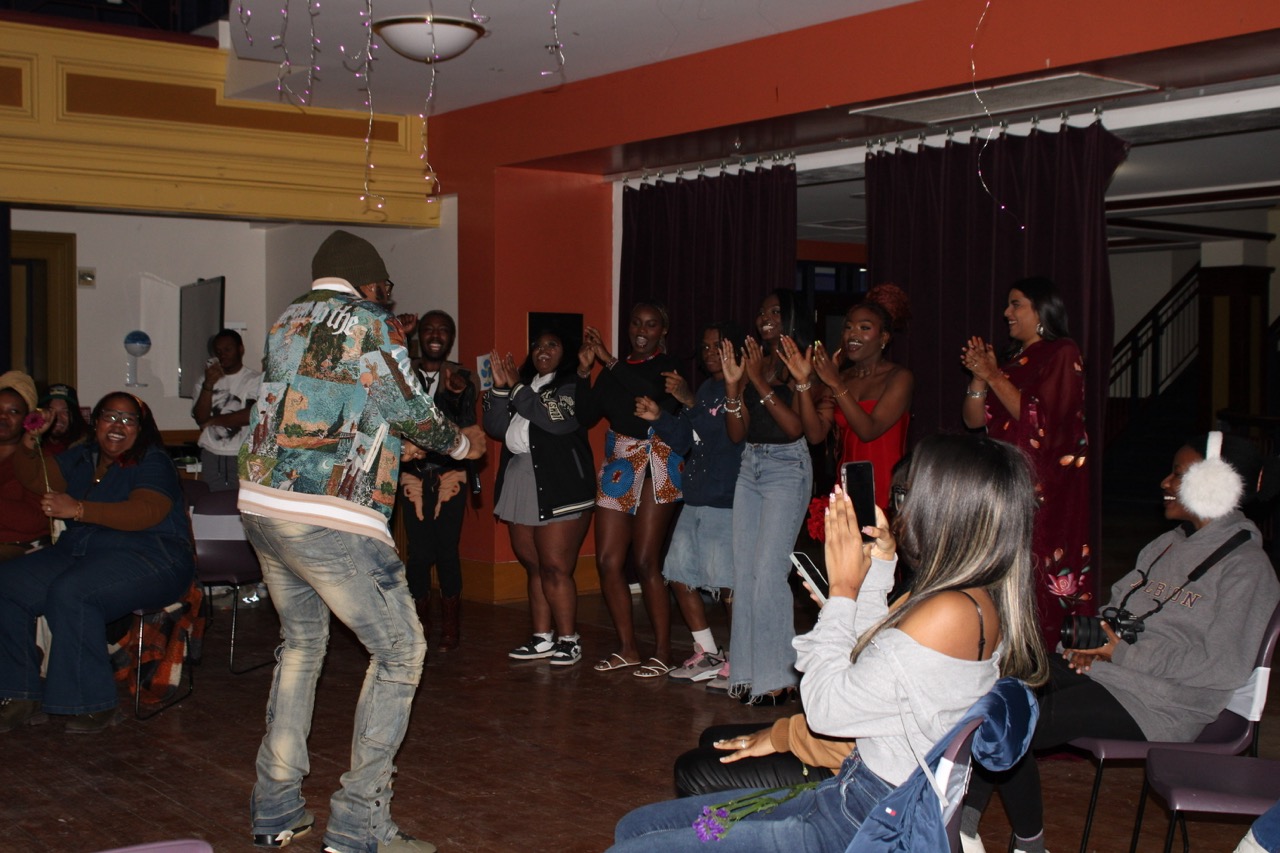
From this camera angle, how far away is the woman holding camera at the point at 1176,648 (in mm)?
3227

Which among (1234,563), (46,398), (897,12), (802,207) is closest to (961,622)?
(1234,563)

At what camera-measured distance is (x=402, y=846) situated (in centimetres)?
346

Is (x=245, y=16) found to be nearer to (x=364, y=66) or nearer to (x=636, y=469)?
(x=364, y=66)

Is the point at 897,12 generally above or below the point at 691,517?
above

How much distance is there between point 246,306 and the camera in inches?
383

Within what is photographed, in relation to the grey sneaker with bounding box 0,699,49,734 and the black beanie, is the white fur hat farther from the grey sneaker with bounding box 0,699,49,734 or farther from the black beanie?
the grey sneaker with bounding box 0,699,49,734

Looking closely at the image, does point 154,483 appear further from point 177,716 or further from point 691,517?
point 691,517

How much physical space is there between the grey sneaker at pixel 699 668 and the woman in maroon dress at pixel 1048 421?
150 cm

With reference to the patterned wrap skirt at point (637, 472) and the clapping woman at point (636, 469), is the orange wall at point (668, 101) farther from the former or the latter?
the patterned wrap skirt at point (637, 472)

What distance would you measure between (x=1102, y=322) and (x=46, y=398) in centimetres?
475

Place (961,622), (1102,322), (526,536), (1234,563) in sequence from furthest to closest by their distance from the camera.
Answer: (526,536) < (1102,322) < (1234,563) < (961,622)

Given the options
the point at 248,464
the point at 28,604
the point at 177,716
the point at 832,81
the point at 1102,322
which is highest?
the point at 832,81

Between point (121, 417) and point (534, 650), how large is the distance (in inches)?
85.6

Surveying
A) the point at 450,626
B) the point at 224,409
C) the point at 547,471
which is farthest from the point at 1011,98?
the point at 224,409
